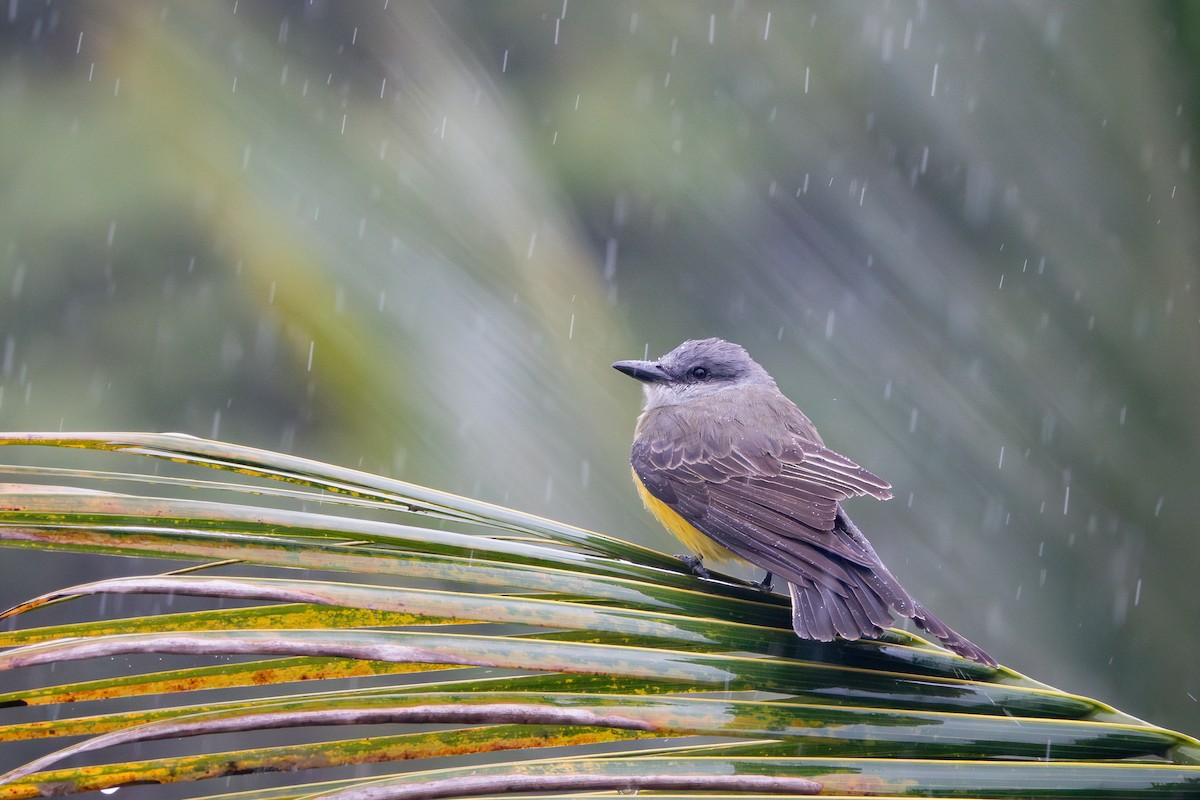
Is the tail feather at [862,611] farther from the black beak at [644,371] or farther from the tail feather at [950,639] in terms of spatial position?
the black beak at [644,371]

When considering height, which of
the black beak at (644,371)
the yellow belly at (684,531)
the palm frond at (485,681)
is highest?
the black beak at (644,371)

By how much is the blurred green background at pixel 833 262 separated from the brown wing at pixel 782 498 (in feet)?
0.61

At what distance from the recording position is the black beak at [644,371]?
425 centimetres

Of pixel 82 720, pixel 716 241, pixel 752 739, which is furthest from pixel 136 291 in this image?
pixel 752 739

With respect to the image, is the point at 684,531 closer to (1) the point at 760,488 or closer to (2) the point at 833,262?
(1) the point at 760,488

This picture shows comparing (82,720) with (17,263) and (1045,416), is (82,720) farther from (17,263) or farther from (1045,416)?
(17,263)

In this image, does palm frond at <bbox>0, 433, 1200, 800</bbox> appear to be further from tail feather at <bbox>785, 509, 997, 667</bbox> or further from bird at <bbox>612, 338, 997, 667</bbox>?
bird at <bbox>612, 338, 997, 667</bbox>

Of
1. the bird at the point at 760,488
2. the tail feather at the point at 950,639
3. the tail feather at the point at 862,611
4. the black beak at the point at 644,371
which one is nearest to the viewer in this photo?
the tail feather at the point at 950,639

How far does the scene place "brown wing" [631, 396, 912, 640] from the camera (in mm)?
2361

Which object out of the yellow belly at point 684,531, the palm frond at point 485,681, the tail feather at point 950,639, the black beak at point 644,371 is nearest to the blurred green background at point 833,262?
the yellow belly at point 684,531

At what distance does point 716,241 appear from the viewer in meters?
4.47

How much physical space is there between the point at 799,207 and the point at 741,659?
257 cm

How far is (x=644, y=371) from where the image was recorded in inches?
171

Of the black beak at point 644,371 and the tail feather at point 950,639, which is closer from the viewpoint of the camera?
the tail feather at point 950,639
